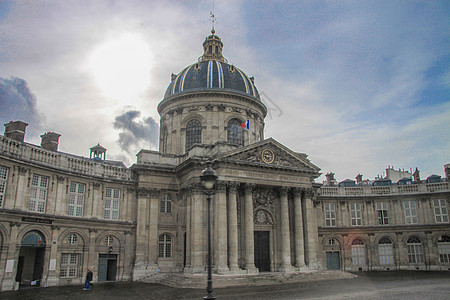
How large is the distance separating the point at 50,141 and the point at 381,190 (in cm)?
3370

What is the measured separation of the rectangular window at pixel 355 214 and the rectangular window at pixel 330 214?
1.95m

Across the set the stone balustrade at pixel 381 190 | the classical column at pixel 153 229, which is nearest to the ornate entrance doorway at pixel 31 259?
the classical column at pixel 153 229

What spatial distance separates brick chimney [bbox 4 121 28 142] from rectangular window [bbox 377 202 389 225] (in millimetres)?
35247

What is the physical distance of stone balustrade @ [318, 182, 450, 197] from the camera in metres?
41.4

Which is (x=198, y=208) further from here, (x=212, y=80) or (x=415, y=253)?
(x=415, y=253)

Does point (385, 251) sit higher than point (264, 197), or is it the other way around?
point (264, 197)

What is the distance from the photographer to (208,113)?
39.7 meters

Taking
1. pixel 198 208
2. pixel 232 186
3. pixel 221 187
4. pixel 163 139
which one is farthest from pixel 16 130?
pixel 232 186

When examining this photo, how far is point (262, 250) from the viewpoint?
33406 millimetres

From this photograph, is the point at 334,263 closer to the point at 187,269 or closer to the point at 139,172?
the point at 187,269

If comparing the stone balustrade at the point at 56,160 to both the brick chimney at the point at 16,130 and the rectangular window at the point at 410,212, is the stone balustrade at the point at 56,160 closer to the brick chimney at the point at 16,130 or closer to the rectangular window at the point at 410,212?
the brick chimney at the point at 16,130

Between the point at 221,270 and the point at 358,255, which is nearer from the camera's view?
the point at 221,270

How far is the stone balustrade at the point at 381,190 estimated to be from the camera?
41416 mm

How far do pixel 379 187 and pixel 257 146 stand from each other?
18047 millimetres
